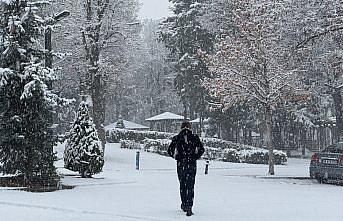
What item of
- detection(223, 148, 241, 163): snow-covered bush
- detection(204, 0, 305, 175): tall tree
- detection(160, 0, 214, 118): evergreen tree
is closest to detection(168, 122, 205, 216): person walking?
detection(204, 0, 305, 175): tall tree

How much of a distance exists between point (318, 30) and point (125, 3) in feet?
53.3

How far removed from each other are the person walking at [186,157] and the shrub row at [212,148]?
27.5 metres

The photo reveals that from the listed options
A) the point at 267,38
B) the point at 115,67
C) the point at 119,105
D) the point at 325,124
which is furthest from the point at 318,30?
the point at 119,105

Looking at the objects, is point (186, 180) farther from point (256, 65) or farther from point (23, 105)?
point (256, 65)

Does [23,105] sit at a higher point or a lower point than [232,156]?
higher

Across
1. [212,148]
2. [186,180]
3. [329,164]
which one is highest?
[212,148]

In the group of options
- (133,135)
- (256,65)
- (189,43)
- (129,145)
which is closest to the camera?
(256,65)

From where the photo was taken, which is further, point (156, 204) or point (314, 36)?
point (314, 36)

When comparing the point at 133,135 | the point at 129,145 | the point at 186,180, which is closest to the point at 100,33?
the point at 129,145

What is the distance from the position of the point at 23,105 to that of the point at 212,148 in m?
25.4

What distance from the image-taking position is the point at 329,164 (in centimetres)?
Answer: 2034

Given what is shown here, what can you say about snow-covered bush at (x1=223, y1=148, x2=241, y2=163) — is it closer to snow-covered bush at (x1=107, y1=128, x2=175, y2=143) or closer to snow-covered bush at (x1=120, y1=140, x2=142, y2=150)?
snow-covered bush at (x1=120, y1=140, x2=142, y2=150)

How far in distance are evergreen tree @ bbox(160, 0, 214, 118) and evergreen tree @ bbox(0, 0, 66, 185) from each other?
32211 mm

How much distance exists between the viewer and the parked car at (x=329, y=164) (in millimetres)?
19969
